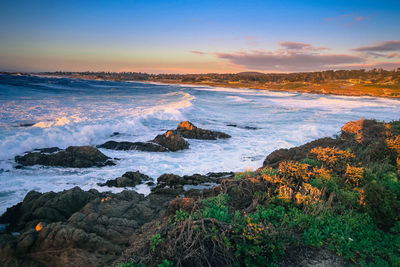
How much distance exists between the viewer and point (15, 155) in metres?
13.2

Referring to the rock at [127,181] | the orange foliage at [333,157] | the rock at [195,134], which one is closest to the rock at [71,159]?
the rock at [127,181]

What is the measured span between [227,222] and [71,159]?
10.5 meters

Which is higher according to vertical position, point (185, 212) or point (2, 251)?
point (185, 212)

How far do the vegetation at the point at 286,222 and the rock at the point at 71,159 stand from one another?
8.33 m

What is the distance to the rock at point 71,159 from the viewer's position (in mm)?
11945

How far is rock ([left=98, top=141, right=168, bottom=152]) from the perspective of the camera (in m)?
15.2

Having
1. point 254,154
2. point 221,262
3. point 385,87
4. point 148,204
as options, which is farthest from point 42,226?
point 385,87

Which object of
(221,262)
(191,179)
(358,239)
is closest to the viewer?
(221,262)

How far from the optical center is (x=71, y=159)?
12.1 metres

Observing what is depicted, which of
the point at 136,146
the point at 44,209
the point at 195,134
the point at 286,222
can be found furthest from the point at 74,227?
the point at 195,134

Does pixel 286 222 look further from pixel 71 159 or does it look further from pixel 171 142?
pixel 171 142

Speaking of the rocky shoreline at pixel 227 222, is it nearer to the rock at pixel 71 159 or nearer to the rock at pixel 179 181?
the rock at pixel 179 181

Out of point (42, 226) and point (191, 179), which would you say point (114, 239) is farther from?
point (191, 179)

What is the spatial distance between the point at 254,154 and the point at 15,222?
38.5 ft
